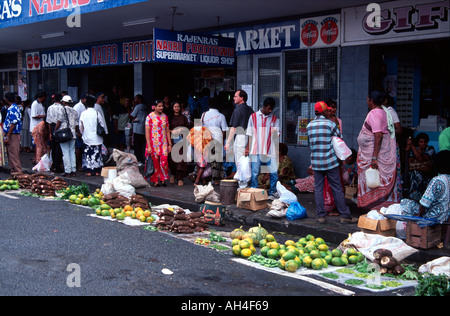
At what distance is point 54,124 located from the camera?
524 inches

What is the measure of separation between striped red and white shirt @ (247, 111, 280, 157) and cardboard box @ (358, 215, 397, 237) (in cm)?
300

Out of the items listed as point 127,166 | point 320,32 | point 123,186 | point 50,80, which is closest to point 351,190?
point 320,32

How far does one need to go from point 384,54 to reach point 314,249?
6.21 meters

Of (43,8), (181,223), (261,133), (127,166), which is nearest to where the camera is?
(181,223)

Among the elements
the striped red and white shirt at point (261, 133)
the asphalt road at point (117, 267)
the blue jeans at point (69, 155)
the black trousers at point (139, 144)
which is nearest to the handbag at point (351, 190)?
the striped red and white shirt at point (261, 133)

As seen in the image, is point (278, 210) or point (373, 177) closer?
point (373, 177)

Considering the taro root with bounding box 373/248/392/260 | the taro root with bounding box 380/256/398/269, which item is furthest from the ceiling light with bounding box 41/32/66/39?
the taro root with bounding box 380/256/398/269

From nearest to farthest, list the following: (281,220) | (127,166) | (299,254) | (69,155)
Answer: (299,254)
(281,220)
(127,166)
(69,155)

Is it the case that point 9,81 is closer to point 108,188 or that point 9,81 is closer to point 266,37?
point 266,37

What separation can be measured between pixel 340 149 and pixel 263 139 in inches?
80.2

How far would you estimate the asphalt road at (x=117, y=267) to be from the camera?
17.1ft

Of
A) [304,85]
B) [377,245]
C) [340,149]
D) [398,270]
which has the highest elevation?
[304,85]

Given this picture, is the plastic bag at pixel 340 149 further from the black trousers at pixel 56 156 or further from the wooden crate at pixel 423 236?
the black trousers at pixel 56 156
